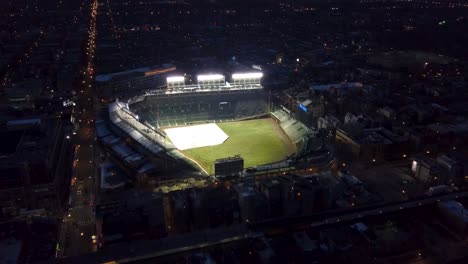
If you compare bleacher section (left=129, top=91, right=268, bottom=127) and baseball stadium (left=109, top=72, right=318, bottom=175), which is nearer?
baseball stadium (left=109, top=72, right=318, bottom=175)

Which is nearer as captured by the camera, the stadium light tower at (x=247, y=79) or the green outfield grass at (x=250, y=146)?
the green outfield grass at (x=250, y=146)

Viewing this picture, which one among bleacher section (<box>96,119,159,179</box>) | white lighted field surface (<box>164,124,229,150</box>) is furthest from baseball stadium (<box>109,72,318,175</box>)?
bleacher section (<box>96,119,159,179</box>)

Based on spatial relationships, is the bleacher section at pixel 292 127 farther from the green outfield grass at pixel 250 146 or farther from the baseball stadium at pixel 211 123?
the green outfield grass at pixel 250 146

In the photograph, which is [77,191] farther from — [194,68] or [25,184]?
[194,68]

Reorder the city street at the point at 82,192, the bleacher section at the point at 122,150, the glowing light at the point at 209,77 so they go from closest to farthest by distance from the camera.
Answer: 1. the city street at the point at 82,192
2. the bleacher section at the point at 122,150
3. the glowing light at the point at 209,77

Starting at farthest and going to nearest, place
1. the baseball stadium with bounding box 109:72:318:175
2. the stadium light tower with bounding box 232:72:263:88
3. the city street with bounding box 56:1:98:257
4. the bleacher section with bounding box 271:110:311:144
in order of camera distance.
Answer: the stadium light tower with bounding box 232:72:263:88 < the bleacher section with bounding box 271:110:311:144 < the baseball stadium with bounding box 109:72:318:175 < the city street with bounding box 56:1:98:257

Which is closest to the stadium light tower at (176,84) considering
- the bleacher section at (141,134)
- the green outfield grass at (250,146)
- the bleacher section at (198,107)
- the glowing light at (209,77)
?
the bleacher section at (198,107)

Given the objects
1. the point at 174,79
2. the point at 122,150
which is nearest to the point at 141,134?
the point at 122,150

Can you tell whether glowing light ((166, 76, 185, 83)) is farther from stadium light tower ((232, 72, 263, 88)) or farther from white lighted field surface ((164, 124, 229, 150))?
white lighted field surface ((164, 124, 229, 150))
